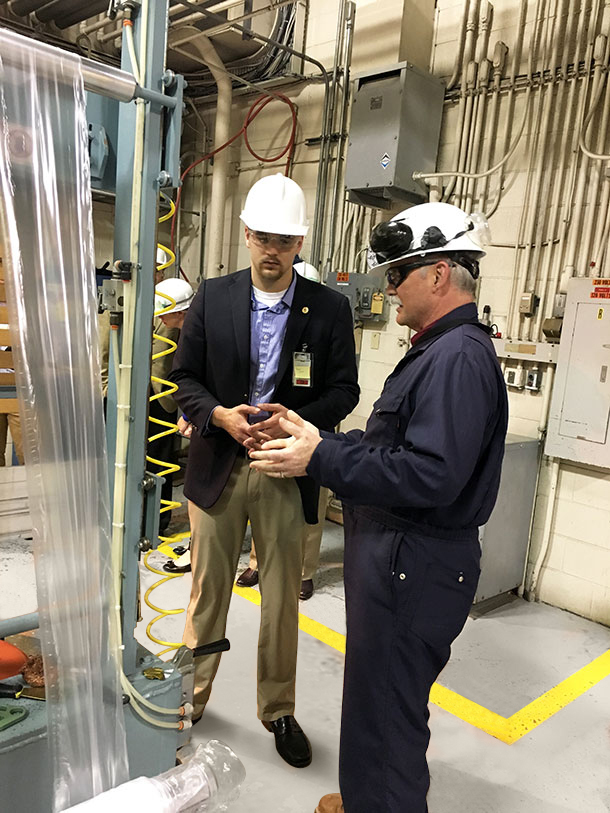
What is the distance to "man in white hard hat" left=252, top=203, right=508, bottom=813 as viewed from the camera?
137cm

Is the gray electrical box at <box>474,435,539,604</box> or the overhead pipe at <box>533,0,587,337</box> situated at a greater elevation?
the overhead pipe at <box>533,0,587,337</box>

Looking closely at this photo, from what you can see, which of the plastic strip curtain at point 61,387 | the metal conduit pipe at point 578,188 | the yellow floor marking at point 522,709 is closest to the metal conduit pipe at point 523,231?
the metal conduit pipe at point 578,188

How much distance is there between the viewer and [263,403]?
75.4 inches

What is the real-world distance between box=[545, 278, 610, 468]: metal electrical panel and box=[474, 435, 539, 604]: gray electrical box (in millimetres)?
184

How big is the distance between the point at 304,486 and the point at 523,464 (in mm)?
1743

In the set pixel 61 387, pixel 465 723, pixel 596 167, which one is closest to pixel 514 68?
pixel 596 167

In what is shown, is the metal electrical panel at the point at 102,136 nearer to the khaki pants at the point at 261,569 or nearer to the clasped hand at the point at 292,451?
the clasped hand at the point at 292,451

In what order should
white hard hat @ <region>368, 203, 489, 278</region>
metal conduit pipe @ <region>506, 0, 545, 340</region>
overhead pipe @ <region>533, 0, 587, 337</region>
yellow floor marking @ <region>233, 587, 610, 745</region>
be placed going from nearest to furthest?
1. white hard hat @ <region>368, 203, 489, 278</region>
2. yellow floor marking @ <region>233, 587, 610, 745</region>
3. overhead pipe @ <region>533, 0, 587, 337</region>
4. metal conduit pipe @ <region>506, 0, 545, 340</region>

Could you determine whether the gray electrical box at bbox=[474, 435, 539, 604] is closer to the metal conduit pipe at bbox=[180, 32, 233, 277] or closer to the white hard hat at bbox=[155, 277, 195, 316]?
the white hard hat at bbox=[155, 277, 195, 316]

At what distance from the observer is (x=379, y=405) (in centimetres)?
150

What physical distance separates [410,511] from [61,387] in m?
0.80

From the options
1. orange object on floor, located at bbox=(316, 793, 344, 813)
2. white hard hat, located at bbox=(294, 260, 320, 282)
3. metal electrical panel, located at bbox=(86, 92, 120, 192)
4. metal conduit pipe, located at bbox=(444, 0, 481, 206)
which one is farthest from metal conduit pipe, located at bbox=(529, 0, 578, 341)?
metal electrical panel, located at bbox=(86, 92, 120, 192)

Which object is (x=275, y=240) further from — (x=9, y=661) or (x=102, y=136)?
(x=9, y=661)

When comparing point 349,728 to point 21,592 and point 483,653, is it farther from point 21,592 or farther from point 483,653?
point 21,592
